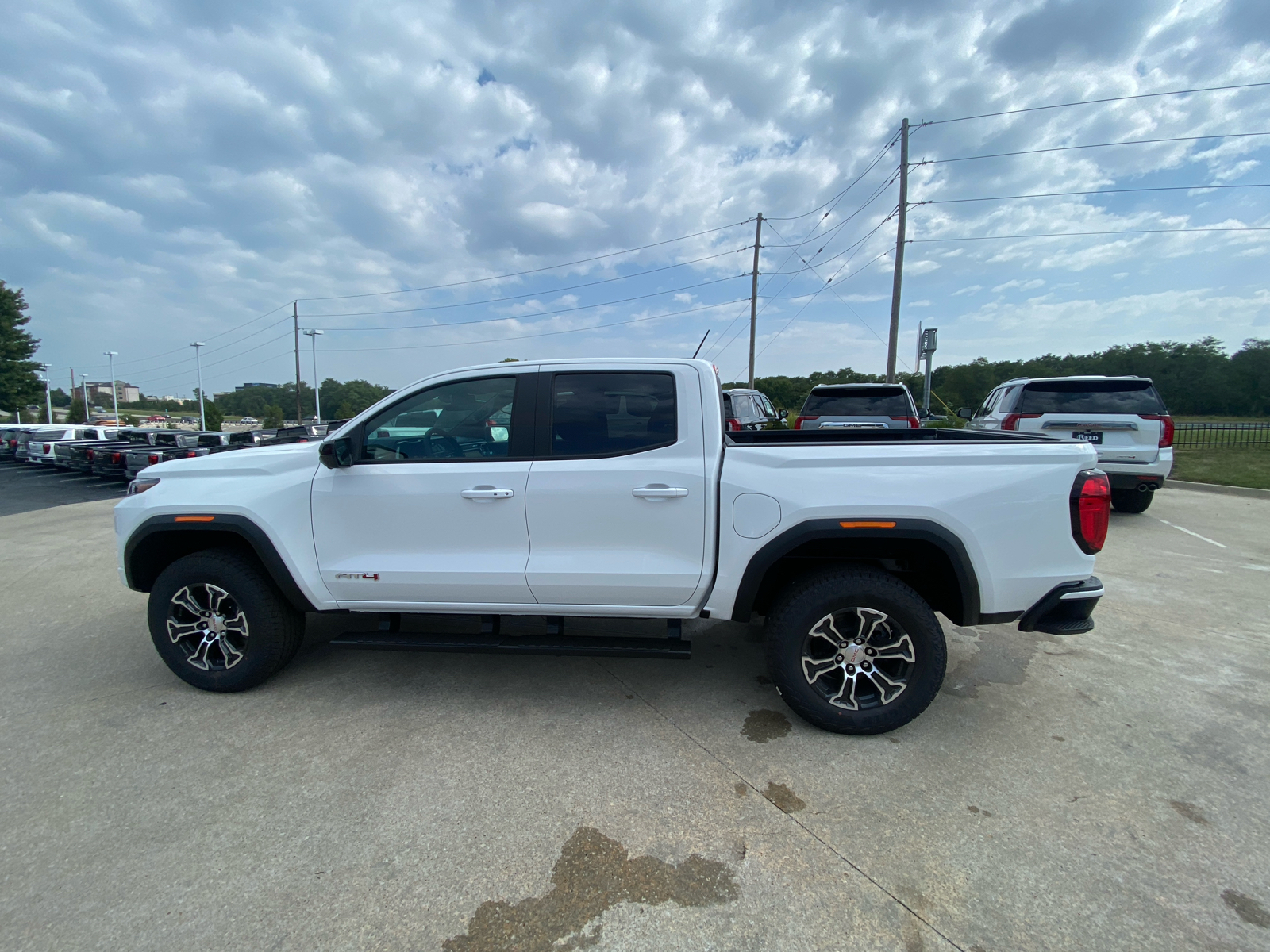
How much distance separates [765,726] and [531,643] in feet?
4.17

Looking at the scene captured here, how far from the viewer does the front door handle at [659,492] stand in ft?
9.64

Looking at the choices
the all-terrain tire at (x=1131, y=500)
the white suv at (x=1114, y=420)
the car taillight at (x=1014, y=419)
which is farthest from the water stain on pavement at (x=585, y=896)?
the all-terrain tire at (x=1131, y=500)

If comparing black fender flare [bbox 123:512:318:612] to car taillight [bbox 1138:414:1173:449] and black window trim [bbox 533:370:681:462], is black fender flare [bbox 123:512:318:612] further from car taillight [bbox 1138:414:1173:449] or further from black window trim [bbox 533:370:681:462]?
car taillight [bbox 1138:414:1173:449]

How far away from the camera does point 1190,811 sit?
7.91 feet

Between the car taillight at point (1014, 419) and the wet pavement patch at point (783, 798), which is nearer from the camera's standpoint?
the wet pavement patch at point (783, 798)

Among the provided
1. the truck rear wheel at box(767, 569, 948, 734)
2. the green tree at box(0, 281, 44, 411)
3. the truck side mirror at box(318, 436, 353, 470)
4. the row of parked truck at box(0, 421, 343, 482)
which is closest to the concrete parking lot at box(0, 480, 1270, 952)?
the truck rear wheel at box(767, 569, 948, 734)

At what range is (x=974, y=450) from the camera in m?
2.83

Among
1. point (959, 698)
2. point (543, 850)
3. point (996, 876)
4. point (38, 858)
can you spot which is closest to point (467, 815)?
point (543, 850)

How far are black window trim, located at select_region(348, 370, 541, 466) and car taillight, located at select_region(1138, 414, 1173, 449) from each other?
782 centimetres

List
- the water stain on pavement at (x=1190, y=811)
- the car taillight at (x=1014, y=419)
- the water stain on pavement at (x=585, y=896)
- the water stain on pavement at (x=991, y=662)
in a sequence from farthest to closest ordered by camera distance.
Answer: the car taillight at (x=1014, y=419), the water stain on pavement at (x=991, y=662), the water stain on pavement at (x=1190, y=811), the water stain on pavement at (x=585, y=896)

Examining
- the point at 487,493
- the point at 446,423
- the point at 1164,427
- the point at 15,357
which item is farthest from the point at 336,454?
the point at 15,357

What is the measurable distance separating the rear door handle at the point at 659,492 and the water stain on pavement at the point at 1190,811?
235 cm

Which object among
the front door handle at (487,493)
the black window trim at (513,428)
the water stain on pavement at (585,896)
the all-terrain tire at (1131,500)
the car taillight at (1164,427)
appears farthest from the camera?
the all-terrain tire at (1131,500)

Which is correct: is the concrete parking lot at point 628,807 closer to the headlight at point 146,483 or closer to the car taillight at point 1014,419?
the headlight at point 146,483
